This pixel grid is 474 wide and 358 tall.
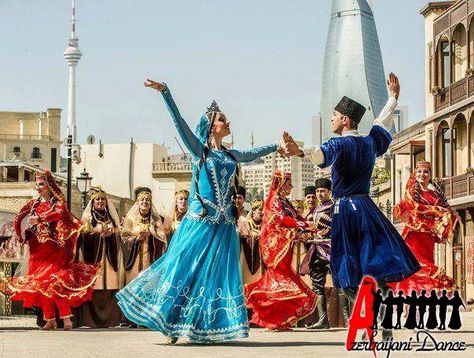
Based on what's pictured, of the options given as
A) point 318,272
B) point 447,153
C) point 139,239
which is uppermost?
point 447,153

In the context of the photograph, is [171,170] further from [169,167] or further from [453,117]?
[453,117]

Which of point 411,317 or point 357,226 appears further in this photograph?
point 357,226

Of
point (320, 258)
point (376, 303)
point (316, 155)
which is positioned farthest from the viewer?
point (320, 258)

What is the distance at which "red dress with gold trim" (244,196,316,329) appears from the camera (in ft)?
63.7

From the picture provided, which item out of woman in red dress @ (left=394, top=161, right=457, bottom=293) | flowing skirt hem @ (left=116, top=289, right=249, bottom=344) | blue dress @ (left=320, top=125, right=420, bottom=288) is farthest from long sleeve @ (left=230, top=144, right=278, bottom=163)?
woman in red dress @ (left=394, top=161, right=457, bottom=293)

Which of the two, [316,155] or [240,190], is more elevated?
[316,155]

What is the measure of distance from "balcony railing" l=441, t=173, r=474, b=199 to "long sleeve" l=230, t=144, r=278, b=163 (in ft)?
101

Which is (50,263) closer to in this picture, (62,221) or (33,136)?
(62,221)

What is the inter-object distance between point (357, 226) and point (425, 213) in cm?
527

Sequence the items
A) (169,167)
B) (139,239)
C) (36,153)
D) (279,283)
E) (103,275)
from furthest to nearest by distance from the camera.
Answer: (36,153), (169,167), (103,275), (139,239), (279,283)

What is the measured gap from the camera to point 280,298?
1941cm

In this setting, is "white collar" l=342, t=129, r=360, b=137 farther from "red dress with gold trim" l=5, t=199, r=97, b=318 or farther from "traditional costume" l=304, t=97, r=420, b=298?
"red dress with gold trim" l=5, t=199, r=97, b=318

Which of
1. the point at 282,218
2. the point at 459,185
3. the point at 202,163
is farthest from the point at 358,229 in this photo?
the point at 459,185

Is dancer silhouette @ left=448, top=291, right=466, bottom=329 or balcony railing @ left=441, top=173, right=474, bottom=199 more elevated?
balcony railing @ left=441, top=173, right=474, bottom=199
